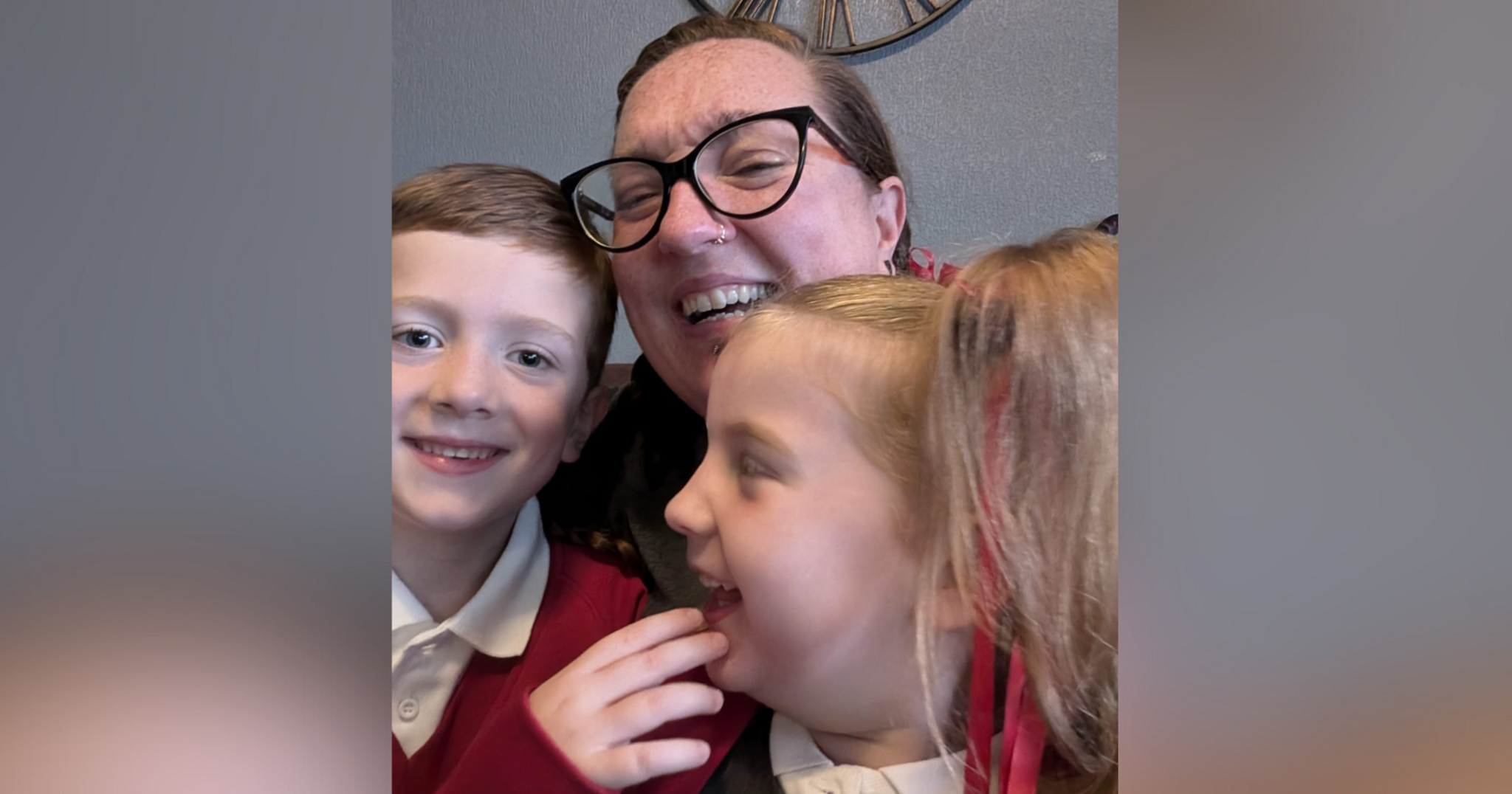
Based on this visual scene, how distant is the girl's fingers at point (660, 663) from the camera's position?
3.73 feet

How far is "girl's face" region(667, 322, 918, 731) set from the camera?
1098mm

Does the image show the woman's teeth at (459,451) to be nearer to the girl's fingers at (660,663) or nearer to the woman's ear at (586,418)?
the woman's ear at (586,418)

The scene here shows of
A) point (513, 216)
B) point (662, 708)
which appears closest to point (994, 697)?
point (662, 708)

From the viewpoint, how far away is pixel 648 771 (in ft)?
3.73

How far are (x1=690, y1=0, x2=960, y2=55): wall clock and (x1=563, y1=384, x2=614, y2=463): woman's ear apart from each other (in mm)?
431

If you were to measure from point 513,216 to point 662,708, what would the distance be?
547 millimetres

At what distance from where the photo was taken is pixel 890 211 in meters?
1.14

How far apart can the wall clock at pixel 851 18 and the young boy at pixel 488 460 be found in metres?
0.31

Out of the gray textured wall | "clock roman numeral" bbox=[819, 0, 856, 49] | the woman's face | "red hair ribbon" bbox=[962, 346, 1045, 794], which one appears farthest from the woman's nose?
"red hair ribbon" bbox=[962, 346, 1045, 794]

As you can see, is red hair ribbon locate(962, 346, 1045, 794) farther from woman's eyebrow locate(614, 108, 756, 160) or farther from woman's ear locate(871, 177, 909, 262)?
woman's eyebrow locate(614, 108, 756, 160)

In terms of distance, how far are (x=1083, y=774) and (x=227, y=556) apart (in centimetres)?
102

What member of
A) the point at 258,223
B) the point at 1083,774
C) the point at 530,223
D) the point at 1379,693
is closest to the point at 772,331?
the point at 530,223

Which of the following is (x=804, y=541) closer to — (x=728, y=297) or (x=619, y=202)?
(x=728, y=297)

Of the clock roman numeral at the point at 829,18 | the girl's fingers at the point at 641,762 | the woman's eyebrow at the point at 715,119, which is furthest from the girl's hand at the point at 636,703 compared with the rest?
the clock roman numeral at the point at 829,18
